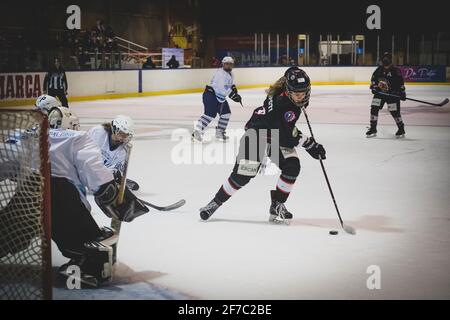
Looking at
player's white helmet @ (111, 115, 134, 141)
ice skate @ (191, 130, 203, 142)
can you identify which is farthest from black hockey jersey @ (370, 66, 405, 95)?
player's white helmet @ (111, 115, 134, 141)

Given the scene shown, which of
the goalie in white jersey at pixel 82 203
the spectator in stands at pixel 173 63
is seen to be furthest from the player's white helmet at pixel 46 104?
the spectator in stands at pixel 173 63

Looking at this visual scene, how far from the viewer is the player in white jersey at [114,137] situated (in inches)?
173

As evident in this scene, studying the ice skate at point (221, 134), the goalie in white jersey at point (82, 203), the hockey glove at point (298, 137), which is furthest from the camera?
the ice skate at point (221, 134)

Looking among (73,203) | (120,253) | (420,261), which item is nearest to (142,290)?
(73,203)

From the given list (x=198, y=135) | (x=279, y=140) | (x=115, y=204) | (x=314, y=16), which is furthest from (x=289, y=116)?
(x=314, y=16)

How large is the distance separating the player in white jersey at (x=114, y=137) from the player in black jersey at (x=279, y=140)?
28.3 inches

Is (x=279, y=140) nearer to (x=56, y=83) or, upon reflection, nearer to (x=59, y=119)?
(x=59, y=119)

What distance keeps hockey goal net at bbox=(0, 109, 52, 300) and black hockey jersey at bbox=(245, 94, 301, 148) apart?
207 cm

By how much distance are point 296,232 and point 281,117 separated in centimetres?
79

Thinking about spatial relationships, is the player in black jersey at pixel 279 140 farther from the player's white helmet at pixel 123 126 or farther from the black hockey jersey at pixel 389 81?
the black hockey jersey at pixel 389 81

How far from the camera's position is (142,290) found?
3.87m

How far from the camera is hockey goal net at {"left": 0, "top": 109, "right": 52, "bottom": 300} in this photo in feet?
10.7

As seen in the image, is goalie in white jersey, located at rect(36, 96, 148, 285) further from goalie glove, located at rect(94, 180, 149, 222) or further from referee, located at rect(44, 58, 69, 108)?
referee, located at rect(44, 58, 69, 108)

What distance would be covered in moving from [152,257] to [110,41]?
21.0 meters
